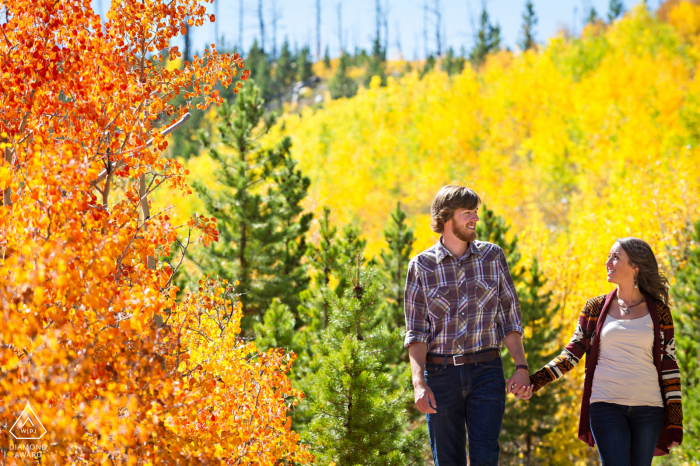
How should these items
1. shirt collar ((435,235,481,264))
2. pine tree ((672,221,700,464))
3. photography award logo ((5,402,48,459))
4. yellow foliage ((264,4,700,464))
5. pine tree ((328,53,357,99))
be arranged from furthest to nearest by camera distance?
pine tree ((328,53,357,99)) → yellow foliage ((264,4,700,464)) → pine tree ((672,221,700,464)) → shirt collar ((435,235,481,264)) → photography award logo ((5,402,48,459))

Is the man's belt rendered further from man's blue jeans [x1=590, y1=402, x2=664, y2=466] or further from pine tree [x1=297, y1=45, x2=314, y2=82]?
pine tree [x1=297, y1=45, x2=314, y2=82]

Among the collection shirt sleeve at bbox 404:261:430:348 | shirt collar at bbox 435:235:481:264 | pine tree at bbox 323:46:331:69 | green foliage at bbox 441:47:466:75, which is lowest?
shirt sleeve at bbox 404:261:430:348

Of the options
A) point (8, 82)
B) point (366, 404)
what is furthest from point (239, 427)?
point (8, 82)

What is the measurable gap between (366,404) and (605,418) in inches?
89.6

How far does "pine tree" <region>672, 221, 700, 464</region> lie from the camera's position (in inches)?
375

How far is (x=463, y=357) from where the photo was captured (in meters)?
3.39

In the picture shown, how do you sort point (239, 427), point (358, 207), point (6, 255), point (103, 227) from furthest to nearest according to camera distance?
point (358, 207) → point (239, 427) → point (103, 227) → point (6, 255)

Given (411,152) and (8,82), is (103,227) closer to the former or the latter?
(8,82)

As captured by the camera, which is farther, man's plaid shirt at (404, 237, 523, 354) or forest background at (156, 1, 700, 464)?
forest background at (156, 1, 700, 464)

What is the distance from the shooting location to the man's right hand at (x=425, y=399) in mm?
3299

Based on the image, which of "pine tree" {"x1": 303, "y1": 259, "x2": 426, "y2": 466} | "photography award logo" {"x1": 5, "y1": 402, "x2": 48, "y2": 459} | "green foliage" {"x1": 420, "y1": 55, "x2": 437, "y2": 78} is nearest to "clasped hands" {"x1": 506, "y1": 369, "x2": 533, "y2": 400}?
"pine tree" {"x1": 303, "y1": 259, "x2": 426, "y2": 466}

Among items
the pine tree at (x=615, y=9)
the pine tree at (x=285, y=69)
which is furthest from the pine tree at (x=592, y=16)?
the pine tree at (x=285, y=69)

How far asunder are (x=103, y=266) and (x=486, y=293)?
Answer: 7.22 feet

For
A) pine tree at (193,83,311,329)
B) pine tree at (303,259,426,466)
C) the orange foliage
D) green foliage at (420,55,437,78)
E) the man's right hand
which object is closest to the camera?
the orange foliage
